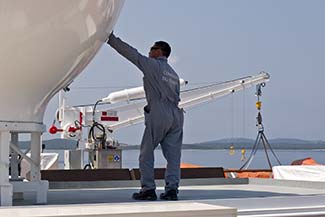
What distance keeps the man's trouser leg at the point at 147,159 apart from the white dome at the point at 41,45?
0.60 meters

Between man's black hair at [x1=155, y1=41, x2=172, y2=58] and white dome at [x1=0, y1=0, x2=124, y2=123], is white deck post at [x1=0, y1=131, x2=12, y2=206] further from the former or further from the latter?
man's black hair at [x1=155, y1=41, x2=172, y2=58]

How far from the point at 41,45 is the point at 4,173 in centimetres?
64

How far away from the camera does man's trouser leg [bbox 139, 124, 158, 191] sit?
3.71 metres

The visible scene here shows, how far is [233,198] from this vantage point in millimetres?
3256

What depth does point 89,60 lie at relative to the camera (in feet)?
11.5

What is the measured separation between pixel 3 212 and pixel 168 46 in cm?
169

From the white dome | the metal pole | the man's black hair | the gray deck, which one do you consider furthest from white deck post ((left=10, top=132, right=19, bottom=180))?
the man's black hair

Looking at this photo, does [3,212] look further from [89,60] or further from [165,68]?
[165,68]

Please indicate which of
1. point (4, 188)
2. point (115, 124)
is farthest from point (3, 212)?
point (115, 124)

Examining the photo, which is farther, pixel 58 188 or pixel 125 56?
pixel 58 188

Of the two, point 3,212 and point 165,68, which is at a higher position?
point 165,68

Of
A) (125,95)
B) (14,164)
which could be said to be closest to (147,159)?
(14,164)

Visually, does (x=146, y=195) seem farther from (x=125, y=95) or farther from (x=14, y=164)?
(x=125, y=95)

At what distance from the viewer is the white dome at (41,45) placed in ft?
9.58
